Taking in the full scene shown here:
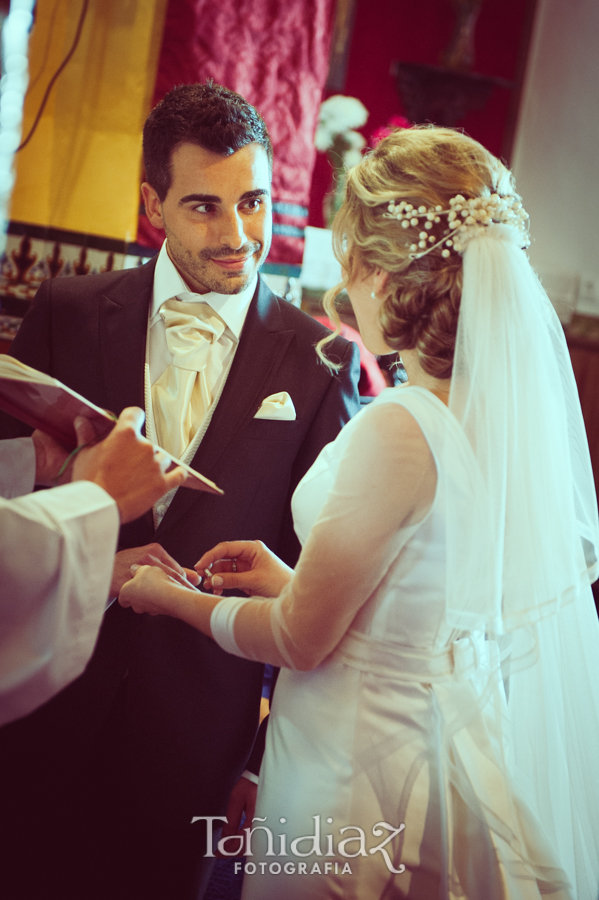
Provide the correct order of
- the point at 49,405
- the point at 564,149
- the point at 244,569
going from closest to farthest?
the point at 49,405, the point at 244,569, the point at 564,149

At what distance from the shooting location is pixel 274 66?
286cm

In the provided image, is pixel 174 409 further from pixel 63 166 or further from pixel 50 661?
pixel 63 166

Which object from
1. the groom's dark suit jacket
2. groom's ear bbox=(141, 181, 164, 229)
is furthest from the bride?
groom's ear bbox=(141, 181, 164, 229)

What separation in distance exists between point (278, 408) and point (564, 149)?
3.64 meters

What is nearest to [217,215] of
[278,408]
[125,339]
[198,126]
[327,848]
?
[198,126]

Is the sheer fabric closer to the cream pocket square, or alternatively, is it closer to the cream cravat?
the cream pocket square

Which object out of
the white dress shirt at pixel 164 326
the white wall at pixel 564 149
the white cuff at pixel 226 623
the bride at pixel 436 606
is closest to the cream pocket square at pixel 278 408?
the white dress shirt at pixel 164 326

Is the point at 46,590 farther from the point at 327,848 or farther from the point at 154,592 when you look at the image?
the point at 327,848

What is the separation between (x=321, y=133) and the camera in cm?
425

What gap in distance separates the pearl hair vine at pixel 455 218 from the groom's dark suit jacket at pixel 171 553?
0.51m

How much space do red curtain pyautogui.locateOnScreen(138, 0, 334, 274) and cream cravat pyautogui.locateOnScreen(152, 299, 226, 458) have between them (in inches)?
46.9

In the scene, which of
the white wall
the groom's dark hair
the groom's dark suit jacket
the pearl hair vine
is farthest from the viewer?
the white wall

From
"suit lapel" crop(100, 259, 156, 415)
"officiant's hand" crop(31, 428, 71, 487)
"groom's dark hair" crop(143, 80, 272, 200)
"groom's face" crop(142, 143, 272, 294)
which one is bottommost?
"officiant's hand" crop(31, 428, 71, 487)

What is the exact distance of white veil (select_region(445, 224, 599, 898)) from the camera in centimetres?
122
